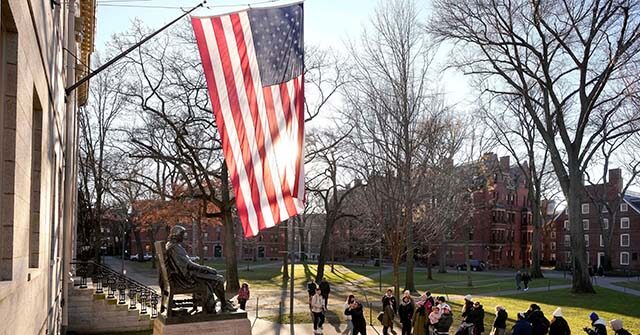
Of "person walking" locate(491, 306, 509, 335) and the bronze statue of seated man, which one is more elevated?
the bronze statue of seated man

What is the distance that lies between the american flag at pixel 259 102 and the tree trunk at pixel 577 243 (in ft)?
96.8

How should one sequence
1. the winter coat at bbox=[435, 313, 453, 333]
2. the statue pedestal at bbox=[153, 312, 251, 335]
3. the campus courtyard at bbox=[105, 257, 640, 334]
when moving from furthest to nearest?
the campus courtyard at bbox=[105, 257, 640, 334] < the winter coat at bbox=[435, 313, 453, 333] < the statue pedestal at bbox=[153, 312, 251, 335]

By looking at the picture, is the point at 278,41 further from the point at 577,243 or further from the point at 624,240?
the point at 624,240

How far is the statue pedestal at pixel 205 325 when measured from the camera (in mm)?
11852

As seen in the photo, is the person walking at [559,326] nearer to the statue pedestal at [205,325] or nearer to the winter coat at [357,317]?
the winter coat at [357,317]

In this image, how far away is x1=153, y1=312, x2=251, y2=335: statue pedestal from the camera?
38.9ft

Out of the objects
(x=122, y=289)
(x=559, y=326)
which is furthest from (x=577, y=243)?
(x=122, y=289)

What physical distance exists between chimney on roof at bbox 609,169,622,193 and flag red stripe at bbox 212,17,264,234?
248ft

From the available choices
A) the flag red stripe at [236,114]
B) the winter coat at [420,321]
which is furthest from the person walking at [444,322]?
the flag red stripe at [236,114]

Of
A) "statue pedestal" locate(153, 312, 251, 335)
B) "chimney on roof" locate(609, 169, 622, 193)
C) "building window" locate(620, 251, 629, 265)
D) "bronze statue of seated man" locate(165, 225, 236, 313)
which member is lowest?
"building window" locate(620, 251, 629, 265)

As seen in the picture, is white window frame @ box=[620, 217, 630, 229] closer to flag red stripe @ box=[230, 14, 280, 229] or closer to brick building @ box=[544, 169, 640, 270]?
brick building @ box=[544, 169, 640, 270]

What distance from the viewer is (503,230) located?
80062 millimetres

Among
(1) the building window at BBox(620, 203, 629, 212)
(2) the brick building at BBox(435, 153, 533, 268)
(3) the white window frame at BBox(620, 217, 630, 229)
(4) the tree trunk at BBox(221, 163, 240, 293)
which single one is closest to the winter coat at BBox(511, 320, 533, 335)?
(4) the tree trunk at BBox(221, 163, 240, 293)

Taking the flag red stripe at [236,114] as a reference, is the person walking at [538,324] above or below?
below
